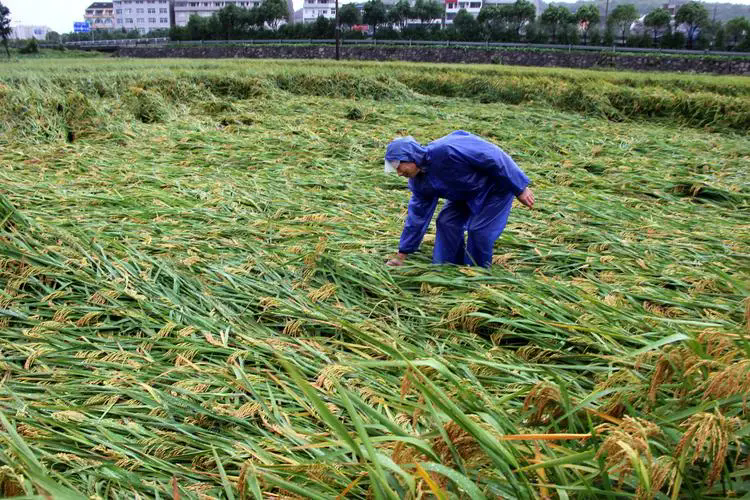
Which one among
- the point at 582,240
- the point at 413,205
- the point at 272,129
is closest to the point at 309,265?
the point at 413,205

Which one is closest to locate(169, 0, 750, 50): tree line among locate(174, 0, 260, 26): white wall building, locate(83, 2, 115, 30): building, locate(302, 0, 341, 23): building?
locate(302, 0, 341, 23): building

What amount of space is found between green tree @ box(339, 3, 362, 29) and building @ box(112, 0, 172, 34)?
61560 mm

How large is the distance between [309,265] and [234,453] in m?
1.56

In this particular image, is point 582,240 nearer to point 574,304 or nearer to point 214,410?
point 574,304

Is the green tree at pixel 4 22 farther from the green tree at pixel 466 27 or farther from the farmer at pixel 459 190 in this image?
the farmer at pixel 459 190

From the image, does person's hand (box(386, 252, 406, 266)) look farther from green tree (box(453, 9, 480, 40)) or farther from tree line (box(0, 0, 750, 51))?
green tree (box(453, 9, 480, 40))

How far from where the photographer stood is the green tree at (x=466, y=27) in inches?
1607

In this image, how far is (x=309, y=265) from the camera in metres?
3.24

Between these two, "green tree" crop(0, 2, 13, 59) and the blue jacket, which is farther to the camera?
"green tree" crop(0, 2, 13, 59)

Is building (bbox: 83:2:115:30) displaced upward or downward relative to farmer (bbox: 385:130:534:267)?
upward

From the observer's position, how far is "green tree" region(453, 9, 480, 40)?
40.8 metres

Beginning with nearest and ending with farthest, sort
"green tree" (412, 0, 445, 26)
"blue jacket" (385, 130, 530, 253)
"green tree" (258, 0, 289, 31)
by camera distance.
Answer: "blue jacket" (385, 130, 530, 253)
"green tree" (258, 0, 289, 31)
"green tree" (412, 0, 445, 26)

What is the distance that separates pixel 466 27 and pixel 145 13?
82761 millimetres

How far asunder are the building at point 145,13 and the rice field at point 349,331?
109 m
